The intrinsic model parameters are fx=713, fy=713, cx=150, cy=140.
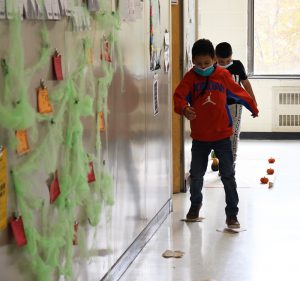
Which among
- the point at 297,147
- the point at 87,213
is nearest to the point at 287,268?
the point at 87,213

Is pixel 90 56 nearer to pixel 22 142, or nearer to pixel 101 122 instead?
pixel 101 122

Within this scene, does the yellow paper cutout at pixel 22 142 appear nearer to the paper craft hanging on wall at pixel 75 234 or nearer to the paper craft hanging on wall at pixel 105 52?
the paper craft hanging on wall at pixel 75 234

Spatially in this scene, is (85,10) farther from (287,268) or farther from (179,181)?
(179,181)

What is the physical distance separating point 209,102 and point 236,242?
2.98 ft

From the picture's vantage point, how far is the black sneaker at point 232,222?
187 inches

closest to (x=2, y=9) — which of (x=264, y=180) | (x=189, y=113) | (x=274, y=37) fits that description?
(x=189, y=113)

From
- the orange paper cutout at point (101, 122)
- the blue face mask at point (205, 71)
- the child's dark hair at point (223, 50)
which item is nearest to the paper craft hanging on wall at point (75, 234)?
the orange paper cutout at point (101, 122)

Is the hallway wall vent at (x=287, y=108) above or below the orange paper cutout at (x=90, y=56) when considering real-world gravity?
below

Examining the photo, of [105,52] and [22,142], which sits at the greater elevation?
[105,52]

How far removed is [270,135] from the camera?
31.0 feet

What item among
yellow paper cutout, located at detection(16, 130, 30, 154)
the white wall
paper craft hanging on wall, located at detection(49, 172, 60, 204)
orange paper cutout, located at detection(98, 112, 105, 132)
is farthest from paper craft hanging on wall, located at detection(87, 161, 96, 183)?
the white wall

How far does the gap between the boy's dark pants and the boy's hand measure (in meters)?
0.27

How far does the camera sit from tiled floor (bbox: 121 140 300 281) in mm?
3783

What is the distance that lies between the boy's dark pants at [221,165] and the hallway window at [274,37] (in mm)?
4853
